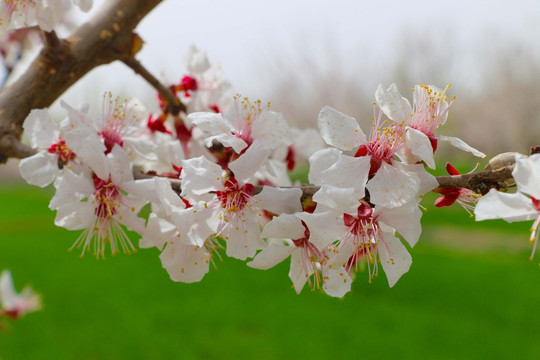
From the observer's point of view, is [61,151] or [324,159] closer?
[324,159]

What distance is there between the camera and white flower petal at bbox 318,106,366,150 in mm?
731

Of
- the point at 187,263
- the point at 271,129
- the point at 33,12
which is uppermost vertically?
the point at 33,12

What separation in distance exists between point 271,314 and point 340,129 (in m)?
5.53

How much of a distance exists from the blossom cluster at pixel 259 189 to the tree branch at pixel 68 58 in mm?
39

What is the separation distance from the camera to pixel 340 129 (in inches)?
29.0

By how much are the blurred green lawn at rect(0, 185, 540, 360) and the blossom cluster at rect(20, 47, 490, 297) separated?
4245 millimetres

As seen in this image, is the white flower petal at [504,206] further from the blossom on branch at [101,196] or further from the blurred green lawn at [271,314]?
the blurred green lawn at [271,314]

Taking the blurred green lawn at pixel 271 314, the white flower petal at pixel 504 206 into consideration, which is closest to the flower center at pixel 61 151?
the white flower petal at pixel 504 206

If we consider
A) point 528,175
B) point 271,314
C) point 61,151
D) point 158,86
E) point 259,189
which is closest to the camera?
point 528,175

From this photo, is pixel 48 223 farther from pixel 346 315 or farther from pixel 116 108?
pixel 116 108

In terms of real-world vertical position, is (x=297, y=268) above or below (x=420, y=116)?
below

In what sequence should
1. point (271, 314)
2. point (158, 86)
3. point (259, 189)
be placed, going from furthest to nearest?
point (271, 314), point (158, 86), point (259, 189)

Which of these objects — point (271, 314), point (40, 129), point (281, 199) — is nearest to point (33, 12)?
point (40, 129)

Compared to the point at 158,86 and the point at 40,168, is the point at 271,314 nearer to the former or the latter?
the point at 158,86
